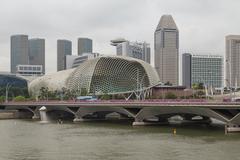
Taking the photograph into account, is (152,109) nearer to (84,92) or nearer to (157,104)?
(157,104)

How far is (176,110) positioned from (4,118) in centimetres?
6205

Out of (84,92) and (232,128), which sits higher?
(84,92)

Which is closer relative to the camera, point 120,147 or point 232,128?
point 120,147

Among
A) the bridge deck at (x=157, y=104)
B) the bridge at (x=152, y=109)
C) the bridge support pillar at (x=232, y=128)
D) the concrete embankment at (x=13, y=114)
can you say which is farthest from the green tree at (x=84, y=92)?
the bridge support pillar at (x=232, y=128)

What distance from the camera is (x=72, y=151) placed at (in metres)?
49.3

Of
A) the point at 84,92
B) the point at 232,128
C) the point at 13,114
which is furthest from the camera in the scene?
the point at 84,92

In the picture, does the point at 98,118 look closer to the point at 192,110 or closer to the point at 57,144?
the point at 192,110

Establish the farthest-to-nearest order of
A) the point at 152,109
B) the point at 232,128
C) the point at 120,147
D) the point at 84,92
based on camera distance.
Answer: the point at 84,92, the point at 152,109, the point at 232,128, the point at 120,147

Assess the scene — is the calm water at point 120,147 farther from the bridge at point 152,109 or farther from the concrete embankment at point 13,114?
the concrete embankment at point 13,114

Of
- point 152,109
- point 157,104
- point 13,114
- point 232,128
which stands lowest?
point 13,114

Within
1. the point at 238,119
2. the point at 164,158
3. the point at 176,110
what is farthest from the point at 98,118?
the point at 164,158

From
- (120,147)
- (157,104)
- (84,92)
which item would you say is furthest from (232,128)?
(84,92)

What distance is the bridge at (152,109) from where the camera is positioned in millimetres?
69363

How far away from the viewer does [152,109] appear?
85312 mm
